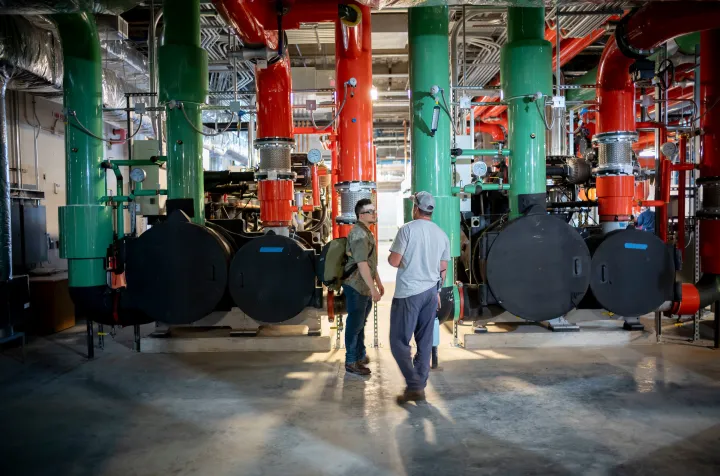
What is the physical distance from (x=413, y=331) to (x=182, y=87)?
2.91m

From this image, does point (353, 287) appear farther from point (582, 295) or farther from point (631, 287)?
point (631, 287)

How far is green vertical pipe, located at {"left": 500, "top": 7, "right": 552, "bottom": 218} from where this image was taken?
15.0 feet

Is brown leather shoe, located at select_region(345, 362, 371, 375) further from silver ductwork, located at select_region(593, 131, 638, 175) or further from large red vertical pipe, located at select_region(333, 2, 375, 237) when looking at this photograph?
silver ductwork, located at select_region(593, 131, 638, 175)

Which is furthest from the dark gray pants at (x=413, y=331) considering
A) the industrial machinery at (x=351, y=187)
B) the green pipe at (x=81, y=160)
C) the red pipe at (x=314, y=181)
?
the red pipe at (x=314, y=181)

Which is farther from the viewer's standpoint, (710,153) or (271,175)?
(710,153)

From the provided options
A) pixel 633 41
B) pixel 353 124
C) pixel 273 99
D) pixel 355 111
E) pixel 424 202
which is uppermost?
pixel 633 41

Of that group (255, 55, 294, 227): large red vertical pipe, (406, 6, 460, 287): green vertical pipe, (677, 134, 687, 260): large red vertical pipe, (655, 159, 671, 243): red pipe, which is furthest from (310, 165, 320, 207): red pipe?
(677, 134, 687, 260): large red vertical pipe

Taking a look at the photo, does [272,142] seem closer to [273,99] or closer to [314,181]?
[273,99]

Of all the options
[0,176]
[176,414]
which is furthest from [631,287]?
[0,176]

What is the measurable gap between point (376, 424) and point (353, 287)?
3.88 feet

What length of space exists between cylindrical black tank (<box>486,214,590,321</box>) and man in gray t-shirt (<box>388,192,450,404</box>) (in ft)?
2.55

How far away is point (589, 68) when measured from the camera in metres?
9.77

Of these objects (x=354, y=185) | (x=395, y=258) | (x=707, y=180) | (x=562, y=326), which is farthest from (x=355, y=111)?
(x=707, y=180)

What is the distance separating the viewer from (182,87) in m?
4.71
